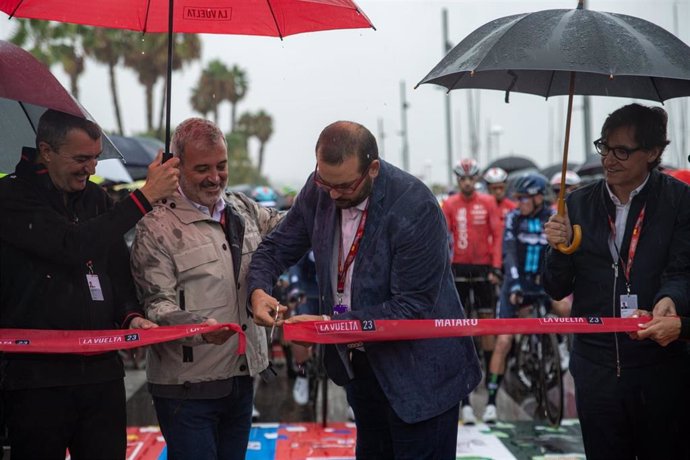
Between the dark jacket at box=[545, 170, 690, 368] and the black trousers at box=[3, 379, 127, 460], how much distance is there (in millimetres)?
2116

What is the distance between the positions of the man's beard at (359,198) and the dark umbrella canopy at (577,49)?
0.73 metres

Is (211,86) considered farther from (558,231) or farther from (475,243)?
(558,231)

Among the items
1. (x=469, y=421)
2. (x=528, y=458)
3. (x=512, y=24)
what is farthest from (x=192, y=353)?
(x=469, y=421)

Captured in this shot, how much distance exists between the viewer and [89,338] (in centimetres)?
361

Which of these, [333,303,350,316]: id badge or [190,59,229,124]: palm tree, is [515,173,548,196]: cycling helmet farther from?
[190,59,229,124]: palm tree

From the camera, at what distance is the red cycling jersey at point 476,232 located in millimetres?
10031

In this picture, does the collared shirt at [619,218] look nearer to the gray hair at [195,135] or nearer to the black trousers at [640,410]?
the black trousers at [640,410]

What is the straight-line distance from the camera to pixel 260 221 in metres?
4.43

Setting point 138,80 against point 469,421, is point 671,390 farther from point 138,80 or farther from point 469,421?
point 138,80

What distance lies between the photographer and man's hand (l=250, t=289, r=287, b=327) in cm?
363

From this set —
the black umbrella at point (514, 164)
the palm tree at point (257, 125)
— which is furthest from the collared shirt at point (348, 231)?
the palm tree at point (257, 125)

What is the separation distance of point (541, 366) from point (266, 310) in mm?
5524

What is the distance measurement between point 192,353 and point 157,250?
48cm

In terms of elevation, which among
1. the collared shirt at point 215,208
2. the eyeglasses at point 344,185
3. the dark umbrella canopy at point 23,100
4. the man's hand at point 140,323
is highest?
the dark umbrella canopy at point 23,100
